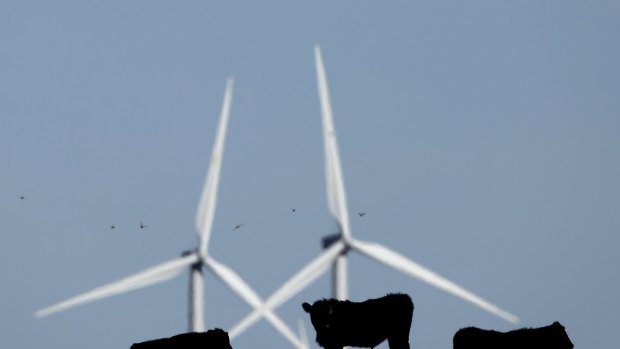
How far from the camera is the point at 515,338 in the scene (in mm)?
66938

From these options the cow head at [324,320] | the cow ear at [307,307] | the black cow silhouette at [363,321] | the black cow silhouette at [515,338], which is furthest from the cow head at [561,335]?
the cow ear at [307,307]

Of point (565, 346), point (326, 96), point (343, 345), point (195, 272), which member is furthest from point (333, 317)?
point (195, 272)

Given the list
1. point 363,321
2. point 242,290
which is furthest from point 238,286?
point 363,321

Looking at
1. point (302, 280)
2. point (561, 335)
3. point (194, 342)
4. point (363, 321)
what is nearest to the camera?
point (194, 342)

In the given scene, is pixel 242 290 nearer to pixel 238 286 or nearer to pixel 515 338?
pixel 238 286

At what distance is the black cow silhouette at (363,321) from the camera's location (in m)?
67.9

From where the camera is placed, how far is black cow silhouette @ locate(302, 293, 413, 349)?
67.9m

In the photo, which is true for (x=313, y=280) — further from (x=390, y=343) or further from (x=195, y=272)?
(x=390, y=343)

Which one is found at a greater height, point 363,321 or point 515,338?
point 515,338

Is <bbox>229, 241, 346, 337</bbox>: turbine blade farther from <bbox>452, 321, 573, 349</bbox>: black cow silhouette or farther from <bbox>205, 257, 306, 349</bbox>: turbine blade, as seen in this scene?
<bbox>452, 321, 573, 349</bbox>: black cow silhouette

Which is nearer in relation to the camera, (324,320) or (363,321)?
(324,320)

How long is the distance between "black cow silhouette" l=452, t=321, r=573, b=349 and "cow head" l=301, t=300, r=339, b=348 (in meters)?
3.75

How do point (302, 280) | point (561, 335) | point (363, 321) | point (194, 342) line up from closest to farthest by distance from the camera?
point (194, 342) < point (561, 335) < point (363, 321) < point (302, 280)

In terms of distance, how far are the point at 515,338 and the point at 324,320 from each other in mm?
5898
